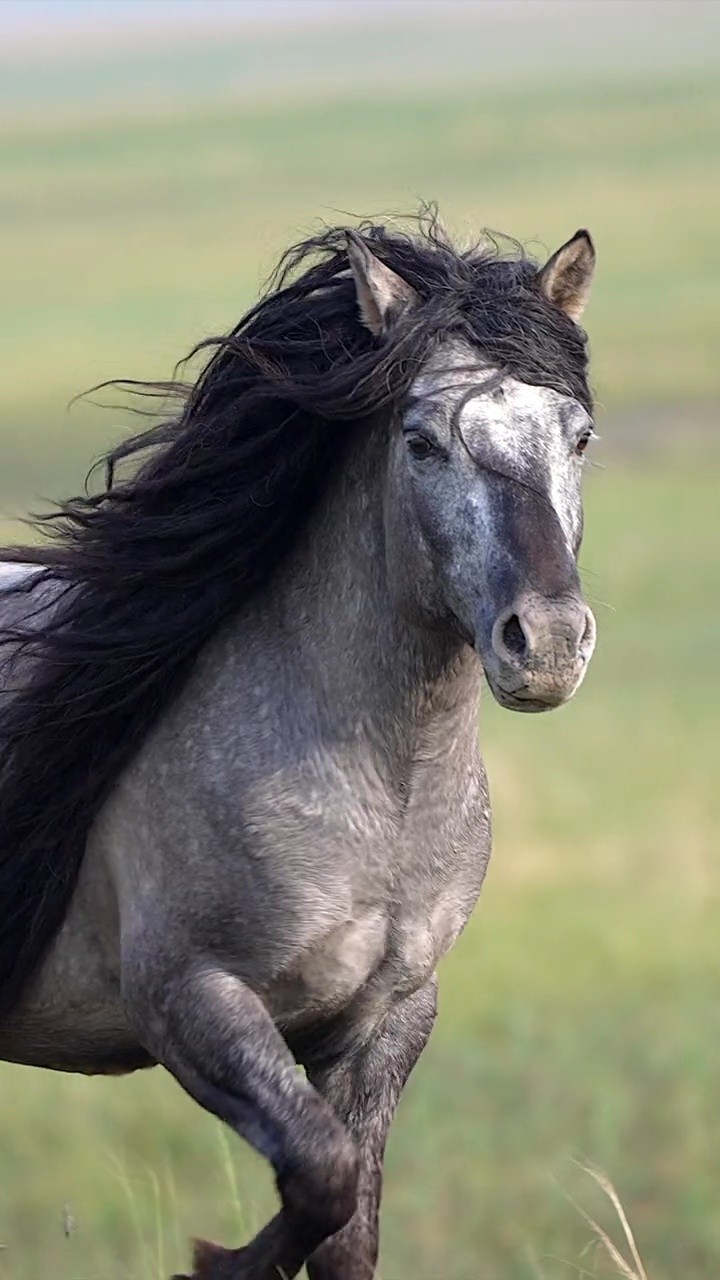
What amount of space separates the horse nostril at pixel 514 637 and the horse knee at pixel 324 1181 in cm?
86

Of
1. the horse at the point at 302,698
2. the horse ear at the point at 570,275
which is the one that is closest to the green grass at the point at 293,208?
the horse at the point at 302,698

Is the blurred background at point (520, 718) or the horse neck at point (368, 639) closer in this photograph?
the horse neck at point (368, 639)

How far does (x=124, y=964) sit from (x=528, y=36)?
9306 cm

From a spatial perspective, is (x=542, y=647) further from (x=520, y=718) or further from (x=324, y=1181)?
(x=520, y=718)

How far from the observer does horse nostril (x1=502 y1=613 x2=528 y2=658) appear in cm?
417

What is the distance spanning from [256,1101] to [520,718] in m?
10.2

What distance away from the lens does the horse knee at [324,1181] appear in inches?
173

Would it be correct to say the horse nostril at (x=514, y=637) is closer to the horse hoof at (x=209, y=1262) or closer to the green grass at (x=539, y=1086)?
the horse hoof at (x=209, y=1262)

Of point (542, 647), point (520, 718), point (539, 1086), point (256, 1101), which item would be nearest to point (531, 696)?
point (542, 647)

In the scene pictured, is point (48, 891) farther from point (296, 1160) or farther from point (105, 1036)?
point (296, 1160)

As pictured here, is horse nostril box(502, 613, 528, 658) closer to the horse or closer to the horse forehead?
the horse

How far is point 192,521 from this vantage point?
196 inches

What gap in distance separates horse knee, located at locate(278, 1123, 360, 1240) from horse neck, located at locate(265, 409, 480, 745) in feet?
2.42

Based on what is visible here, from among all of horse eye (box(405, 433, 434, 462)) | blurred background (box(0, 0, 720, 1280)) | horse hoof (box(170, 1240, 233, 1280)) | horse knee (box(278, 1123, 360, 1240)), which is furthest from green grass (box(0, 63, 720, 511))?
horse knee (box(278, 1123, 360, 1240))
